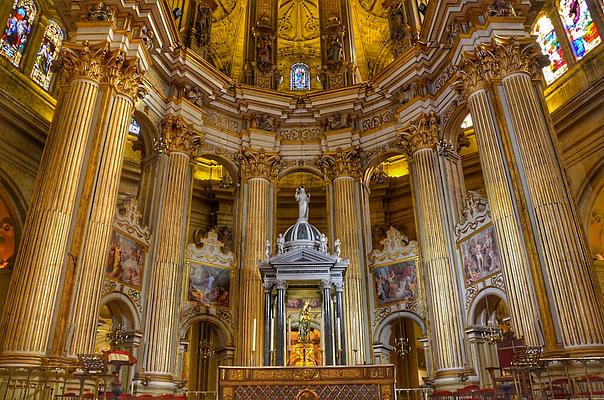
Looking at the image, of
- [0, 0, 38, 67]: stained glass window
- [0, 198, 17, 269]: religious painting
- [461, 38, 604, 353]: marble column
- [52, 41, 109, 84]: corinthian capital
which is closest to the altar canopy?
[461, 38, 604, 353]: marble column

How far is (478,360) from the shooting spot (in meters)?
15.3

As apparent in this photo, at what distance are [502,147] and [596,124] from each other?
5.73 m

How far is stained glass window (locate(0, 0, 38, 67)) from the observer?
61.6 feet

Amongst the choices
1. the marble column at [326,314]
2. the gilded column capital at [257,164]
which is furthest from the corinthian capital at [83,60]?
the marble column at [326,314]

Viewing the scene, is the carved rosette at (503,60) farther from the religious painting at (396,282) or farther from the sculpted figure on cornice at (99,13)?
the sculpted figure on cornice at (99,13)

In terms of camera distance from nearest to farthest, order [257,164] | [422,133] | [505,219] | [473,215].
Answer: [505,219], [473,215], [422,133], [257,164]

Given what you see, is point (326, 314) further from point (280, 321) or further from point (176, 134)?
point (176, 134)

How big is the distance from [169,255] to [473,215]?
10.1 m

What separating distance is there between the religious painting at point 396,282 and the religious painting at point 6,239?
13914 millimetres

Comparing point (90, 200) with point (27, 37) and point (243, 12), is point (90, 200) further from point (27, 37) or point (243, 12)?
point (243, 12)

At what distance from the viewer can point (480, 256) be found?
15719 millimetres

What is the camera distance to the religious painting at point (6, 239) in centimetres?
1930

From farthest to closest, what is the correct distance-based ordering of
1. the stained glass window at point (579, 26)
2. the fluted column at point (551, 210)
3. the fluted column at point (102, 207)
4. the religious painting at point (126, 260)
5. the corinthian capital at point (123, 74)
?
the stained glass window at point (579, 26) → the religious painting at point (126, 260) → the corinthian capital at point (123, 74) → the fluted column at point (102, 207) → the fluted column at point (551, 210)

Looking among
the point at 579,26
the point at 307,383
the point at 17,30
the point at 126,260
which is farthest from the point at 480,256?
the point at 17,30
